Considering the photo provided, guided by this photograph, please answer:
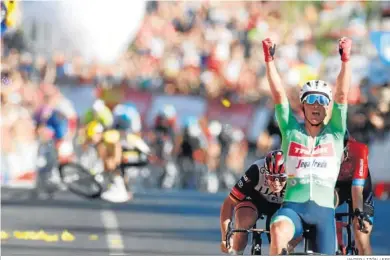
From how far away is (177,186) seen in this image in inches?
852

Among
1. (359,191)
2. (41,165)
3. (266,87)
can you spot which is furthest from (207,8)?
(359,191)

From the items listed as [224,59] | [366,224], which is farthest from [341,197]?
[224,59]

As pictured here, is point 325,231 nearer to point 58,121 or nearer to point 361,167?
point 361,167

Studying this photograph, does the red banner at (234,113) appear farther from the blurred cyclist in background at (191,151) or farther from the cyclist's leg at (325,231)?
the cyclist's leg at (325,231)

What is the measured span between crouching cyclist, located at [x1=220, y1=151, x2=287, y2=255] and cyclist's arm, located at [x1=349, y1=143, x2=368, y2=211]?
62 cm

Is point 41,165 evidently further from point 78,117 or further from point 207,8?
point 207,8

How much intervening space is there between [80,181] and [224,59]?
3.41m

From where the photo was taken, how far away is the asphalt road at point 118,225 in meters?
13.5

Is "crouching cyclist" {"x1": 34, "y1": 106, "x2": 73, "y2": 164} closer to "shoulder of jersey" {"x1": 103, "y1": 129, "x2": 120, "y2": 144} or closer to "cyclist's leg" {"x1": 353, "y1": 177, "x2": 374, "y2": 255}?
"shoulder of jersey" {"x1": 103, "y1": 129, "x2": 120, "y2": 144}

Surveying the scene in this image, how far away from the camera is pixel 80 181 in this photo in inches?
746

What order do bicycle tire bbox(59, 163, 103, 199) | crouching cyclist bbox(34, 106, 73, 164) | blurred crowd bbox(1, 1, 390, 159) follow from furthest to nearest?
1. blurred crowd bbox(1, 1, 390, 159)
2. bicycle tire bbox(59, 163, 103, 199)
3. crouching cyclist bbox(34, 106, 73, 164)

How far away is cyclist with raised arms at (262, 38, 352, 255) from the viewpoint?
9156 millimetres

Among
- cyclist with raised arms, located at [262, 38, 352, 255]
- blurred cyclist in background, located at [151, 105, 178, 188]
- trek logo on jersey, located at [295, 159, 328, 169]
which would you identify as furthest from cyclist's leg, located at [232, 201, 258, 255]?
blurred cyclist in background, located at [151, 105, 178, 188]

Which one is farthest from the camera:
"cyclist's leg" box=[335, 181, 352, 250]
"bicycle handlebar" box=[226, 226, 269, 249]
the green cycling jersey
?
"cyclist's leg" box=[335, 181, 352, 250]
